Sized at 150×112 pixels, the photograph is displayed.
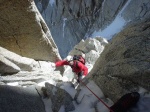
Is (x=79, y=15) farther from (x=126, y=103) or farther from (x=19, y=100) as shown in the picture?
(x=126, y=103)

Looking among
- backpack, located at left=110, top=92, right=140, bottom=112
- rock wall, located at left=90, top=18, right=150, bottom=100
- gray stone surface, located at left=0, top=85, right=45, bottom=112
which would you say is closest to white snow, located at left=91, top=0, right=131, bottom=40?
rock wall, located at left=90, top=18, right=150, bottom=100

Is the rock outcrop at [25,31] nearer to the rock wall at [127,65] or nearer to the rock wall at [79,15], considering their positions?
the rock wall at [127,65]

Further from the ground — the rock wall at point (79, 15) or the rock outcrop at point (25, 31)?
the rock wall at point (79, 15)

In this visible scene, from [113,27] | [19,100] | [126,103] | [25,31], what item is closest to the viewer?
[126,103]

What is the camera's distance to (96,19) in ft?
108

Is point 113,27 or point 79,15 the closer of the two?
point 79,15

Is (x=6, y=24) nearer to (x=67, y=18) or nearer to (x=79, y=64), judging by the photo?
(x=79, y=64)

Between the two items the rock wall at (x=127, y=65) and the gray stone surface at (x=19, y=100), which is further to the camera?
the rock wall at (x=127, y=65)

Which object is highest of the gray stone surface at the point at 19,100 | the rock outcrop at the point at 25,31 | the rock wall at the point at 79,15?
the rock wall at the point at 79,15

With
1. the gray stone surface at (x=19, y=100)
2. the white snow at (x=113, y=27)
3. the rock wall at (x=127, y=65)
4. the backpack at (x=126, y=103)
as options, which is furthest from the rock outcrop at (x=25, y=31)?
the white snow at (x=113, y=27)

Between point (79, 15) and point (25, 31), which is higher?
point (79, 15)

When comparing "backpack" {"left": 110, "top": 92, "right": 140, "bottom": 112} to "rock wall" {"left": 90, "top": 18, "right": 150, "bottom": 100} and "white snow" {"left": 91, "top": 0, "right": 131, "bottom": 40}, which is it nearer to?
"rock wall" {"left": 90, "top": 18, "right": 150, "bottom": 100}

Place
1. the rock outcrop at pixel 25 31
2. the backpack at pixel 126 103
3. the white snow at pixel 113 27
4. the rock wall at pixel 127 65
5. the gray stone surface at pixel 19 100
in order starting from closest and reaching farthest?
the backpack at pixel 126 103, the gray stone surface at pixel 19 100, the rock wall at pixel 127 65, the rock outcrop at pixel 25 31, the white snow at pixel 113 27

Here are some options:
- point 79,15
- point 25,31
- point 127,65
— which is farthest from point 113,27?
point 127,65
